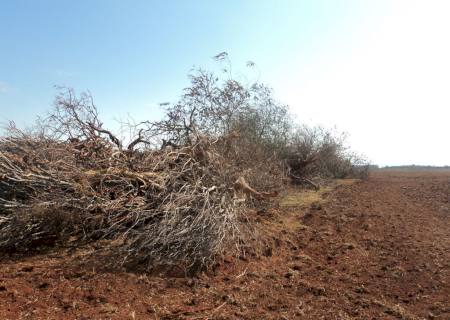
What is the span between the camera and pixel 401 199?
1345cm

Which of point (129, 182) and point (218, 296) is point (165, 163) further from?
point (218, 296)

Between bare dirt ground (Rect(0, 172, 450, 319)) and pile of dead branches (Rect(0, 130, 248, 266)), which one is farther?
pile of dead branches (Rect(0, 130, 248, 266))

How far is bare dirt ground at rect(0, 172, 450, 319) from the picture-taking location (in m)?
4.06

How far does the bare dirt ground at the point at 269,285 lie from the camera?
406 cm

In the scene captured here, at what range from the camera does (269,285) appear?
16.2ft

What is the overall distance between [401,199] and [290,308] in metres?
10.4

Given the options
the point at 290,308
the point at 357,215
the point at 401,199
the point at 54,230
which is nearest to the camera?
the point at 290,308

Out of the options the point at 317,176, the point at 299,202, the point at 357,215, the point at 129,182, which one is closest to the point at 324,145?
the point at 317,176

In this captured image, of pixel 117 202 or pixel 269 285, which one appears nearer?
pixel 269 285

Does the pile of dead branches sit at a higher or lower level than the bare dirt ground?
higher

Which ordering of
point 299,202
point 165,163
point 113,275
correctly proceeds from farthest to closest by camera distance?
point 299,202, point 165,163, point 113,275

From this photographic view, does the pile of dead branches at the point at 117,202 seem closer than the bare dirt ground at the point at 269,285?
No

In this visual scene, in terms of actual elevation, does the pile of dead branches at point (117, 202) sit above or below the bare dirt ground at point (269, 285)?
above

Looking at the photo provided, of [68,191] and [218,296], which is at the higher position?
[68,191]
